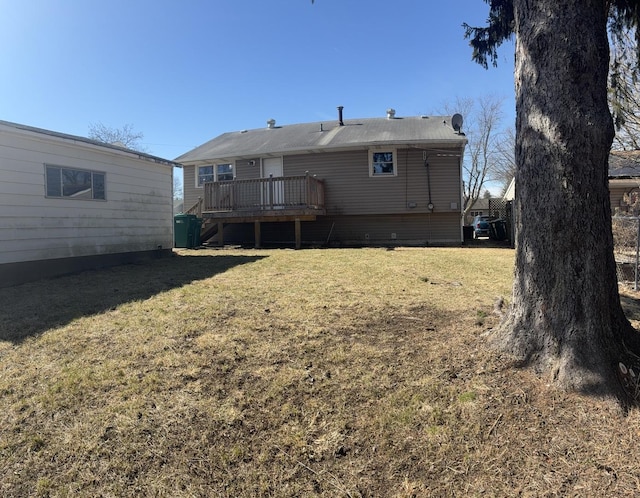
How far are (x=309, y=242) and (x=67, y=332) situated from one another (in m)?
11.3

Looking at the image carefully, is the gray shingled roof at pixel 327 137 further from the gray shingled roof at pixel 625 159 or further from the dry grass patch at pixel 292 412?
the dry grass patch at pixel 292 412

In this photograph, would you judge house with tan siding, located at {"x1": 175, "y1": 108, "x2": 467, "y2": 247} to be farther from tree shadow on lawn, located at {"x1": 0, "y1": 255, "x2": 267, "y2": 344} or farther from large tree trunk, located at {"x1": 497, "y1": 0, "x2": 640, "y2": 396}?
large tree trunk, located at {"x1": 497, "y1": 0, "x2": 640, "y2": 396}

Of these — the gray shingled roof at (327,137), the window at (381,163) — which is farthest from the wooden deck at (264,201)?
the window at (381,163)

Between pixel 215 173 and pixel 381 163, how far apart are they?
6.73 meters

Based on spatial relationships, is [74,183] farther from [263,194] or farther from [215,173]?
[215,173]

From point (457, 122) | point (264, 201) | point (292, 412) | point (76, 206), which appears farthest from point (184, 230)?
point (292, 412)

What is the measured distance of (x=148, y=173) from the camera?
10.4m

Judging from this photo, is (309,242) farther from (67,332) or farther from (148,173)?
(67,332)

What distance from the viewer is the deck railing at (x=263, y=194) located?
42.7 feet

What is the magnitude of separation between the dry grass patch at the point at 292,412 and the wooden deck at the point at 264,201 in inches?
337

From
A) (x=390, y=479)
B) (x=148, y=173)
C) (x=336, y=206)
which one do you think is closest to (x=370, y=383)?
(x=390, y=479)

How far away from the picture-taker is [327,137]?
1559cm

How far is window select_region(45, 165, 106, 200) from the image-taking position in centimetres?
786

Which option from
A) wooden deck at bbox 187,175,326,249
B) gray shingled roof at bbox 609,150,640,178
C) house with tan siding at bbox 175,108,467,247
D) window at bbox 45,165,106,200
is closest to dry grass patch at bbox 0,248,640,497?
window at bbox 45,165,106,200
